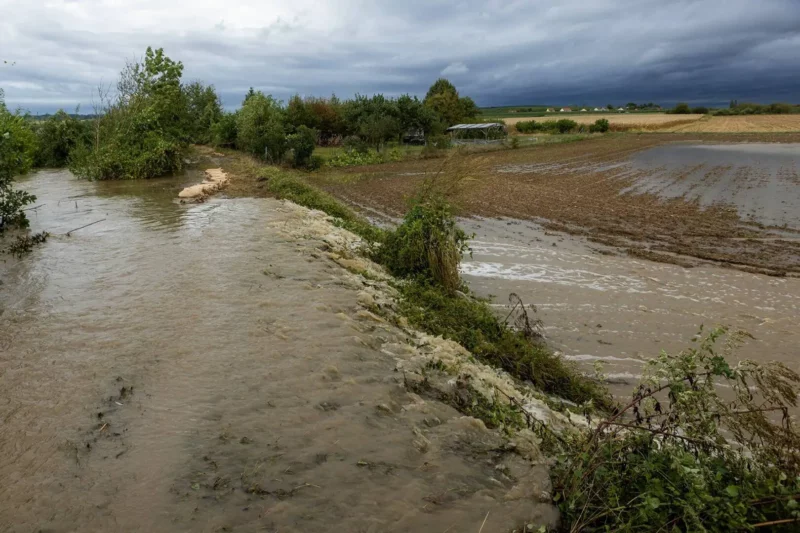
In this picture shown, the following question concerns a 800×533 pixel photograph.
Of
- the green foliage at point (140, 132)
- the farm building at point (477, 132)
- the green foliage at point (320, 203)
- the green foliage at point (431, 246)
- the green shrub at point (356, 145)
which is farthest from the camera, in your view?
the farm building at point (477, 132)

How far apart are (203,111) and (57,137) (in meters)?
15.8

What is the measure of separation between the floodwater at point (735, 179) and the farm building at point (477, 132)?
13.6 meters

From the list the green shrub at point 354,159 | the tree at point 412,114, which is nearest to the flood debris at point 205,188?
the green shrub at point 354,159

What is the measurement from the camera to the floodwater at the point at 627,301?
720 cm

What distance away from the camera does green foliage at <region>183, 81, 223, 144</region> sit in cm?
4156

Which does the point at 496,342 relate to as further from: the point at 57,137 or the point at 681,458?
the point at 57,137

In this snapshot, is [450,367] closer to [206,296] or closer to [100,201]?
[206,296]

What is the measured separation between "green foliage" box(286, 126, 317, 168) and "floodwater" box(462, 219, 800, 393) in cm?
2088

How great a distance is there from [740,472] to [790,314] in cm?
655

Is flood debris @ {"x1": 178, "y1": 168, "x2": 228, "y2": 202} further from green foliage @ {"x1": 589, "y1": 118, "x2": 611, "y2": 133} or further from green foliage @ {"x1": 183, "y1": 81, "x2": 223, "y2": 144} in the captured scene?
green foliage @ {"x1": 589, "y1": 118, "x2": 611, "y2": 133}

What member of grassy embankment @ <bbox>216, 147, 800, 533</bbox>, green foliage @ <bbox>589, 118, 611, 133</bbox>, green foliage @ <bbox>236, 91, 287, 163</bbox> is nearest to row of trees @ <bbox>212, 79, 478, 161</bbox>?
green foliage @ <bbox>236, 91, 287, 163</bbox>

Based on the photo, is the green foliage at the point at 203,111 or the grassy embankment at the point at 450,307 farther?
the green foliage at the point at 203,111

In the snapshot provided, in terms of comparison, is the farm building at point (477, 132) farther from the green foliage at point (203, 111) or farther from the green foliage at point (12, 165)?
the green foliage at point (12, 165)

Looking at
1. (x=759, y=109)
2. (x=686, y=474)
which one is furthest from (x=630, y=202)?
(x=759, y=109)
